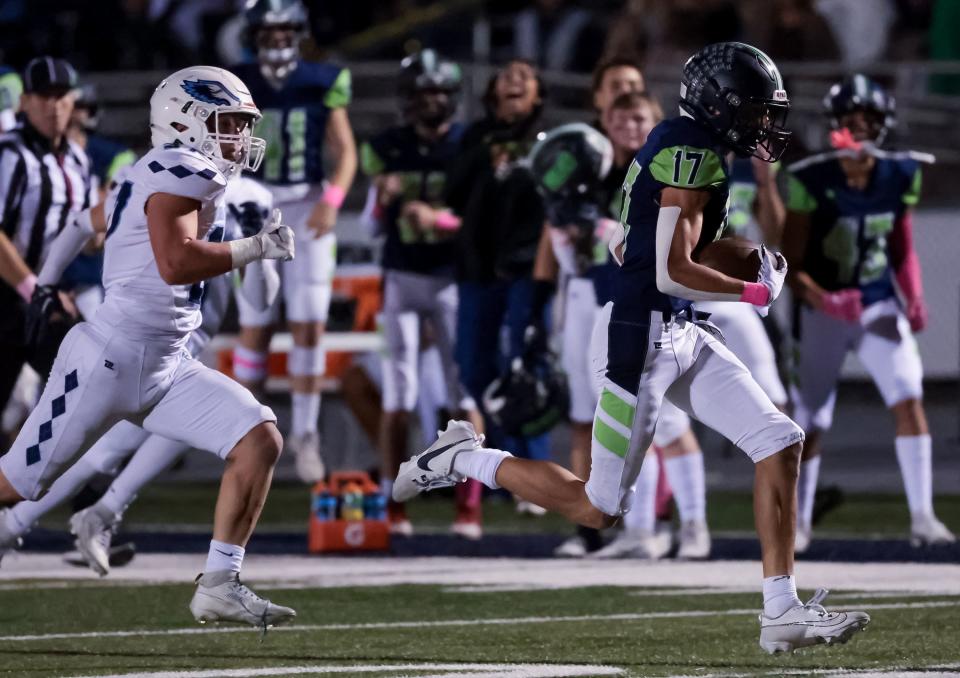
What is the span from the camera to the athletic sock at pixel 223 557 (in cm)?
643

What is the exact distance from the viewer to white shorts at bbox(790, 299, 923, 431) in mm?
9344

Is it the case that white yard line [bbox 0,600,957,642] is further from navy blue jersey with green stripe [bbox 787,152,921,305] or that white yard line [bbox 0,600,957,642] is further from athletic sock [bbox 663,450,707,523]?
navy blue jersey with green stripe [bbox 787,152,921,305]

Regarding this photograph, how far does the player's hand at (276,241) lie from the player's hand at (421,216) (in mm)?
4109

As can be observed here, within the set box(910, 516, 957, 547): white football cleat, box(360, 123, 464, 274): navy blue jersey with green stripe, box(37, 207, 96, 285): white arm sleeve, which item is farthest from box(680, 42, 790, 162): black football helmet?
box(360, 123, 464, 274): navy blue jersey with green stripe

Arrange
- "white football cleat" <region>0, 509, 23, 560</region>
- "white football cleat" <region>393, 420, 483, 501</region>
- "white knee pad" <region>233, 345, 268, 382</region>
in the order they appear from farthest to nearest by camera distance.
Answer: "white knee pad" <region>233, 345, 268, 382</region>
"white football cleat" <region>0, 509, 23, 560</region>
"white football cleat" <region>393, 420, 483, 501</region>

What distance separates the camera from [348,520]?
957 cm

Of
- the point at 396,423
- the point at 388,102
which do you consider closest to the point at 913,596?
the point at 396,423

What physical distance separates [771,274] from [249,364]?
499cm

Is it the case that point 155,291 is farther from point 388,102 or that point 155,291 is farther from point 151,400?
point 388,102

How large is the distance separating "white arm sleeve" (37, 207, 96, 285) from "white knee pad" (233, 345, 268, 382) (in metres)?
3.22

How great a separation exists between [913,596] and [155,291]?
2.79m

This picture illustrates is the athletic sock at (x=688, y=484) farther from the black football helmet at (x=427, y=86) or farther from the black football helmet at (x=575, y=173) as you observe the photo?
the black football helmet at (x=427, y=86)

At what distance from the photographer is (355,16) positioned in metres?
18.7

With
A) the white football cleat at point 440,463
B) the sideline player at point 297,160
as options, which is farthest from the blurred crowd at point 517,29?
the white football cleat at point 440,463
